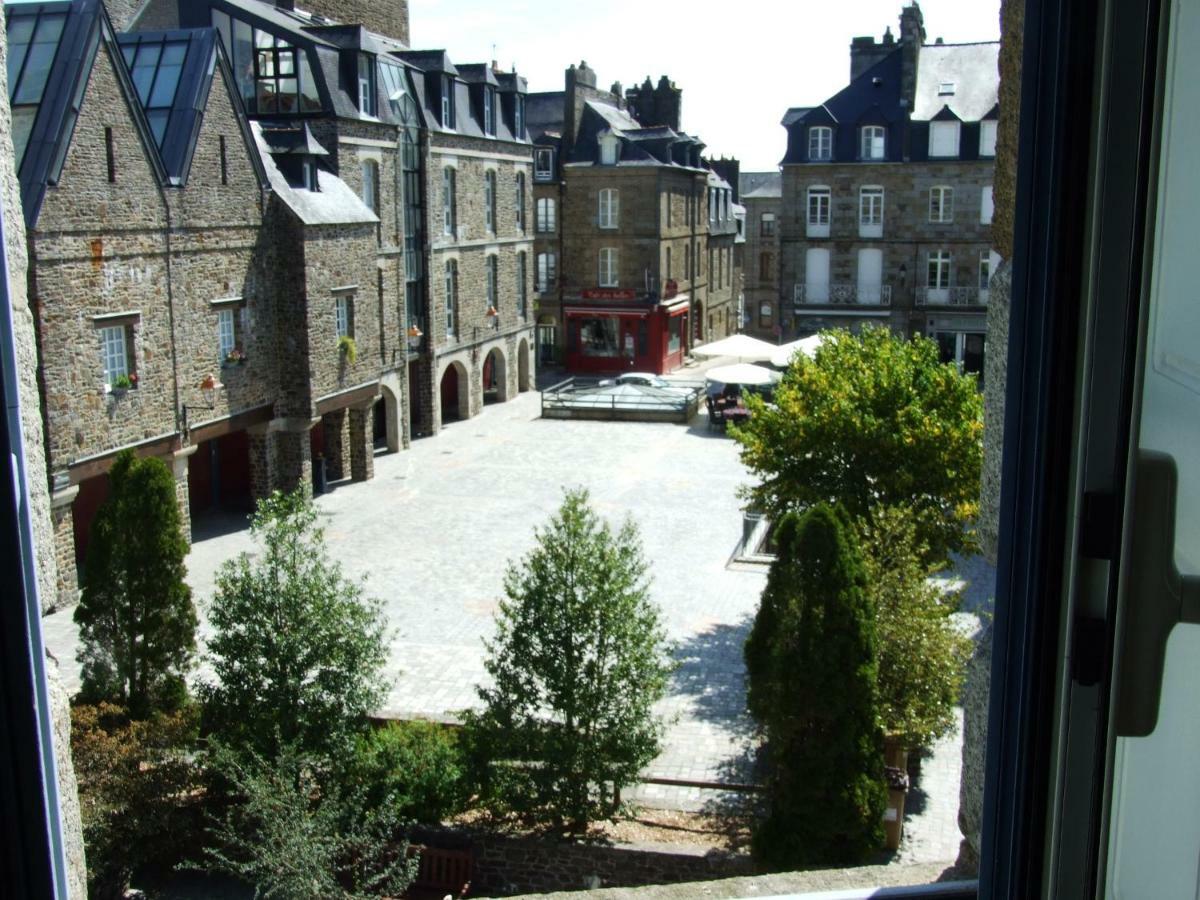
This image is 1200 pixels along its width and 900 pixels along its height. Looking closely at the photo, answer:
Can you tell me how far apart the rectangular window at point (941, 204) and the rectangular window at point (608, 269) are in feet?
36.7

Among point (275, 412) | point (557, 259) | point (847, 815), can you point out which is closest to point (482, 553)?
point (275, 412)

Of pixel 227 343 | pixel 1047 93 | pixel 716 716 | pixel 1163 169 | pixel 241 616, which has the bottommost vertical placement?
pixel 716 716

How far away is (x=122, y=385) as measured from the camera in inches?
755

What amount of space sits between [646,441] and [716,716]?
56.8 ft

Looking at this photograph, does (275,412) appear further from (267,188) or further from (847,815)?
(847,815)

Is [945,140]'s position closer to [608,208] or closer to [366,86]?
[608,208]

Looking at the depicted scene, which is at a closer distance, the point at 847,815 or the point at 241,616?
the point at 847,815

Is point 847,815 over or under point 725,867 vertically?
over

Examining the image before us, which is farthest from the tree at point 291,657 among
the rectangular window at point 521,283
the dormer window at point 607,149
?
the dormer window at point 607,149

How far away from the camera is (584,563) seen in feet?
35.9

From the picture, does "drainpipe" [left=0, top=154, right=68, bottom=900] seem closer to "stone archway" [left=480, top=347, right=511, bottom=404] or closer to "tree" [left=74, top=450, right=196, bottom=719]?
"tree" [left=74, top=450, right=196, bottom=719]

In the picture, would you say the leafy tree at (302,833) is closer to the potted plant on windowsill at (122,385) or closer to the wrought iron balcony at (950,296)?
the potted plant on windowsill at (122,385)

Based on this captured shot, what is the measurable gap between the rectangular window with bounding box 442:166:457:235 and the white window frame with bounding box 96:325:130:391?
1385 centimetres

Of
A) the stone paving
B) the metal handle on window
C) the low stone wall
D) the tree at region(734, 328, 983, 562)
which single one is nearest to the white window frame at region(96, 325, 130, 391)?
the stone paving
